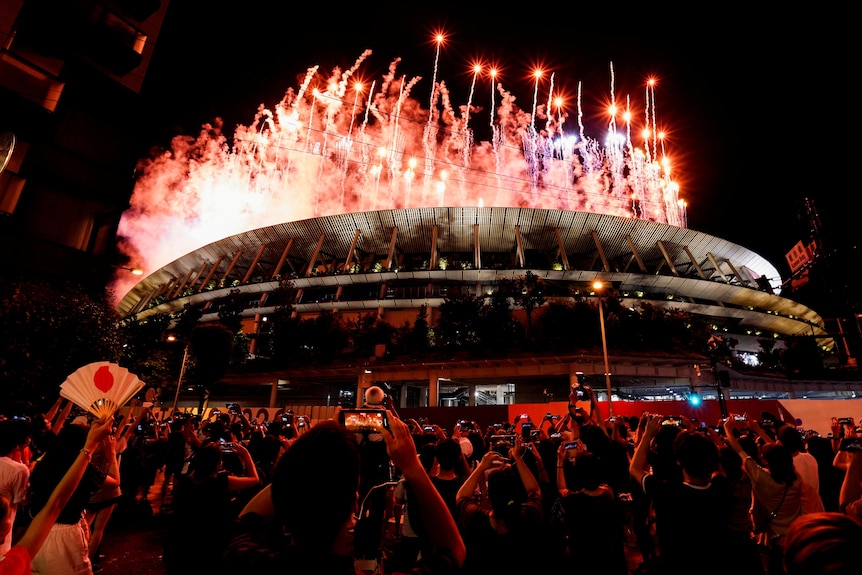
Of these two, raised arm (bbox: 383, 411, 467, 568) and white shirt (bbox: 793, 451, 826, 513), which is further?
white shirt (bbox: 793, 451, 826, 513)

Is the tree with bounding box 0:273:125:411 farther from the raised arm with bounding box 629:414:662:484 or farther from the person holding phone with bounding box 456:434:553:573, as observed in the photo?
the raised arm with bounding box 629:414:662:484

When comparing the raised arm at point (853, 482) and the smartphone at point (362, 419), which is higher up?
the smartphone at point (362, 419)

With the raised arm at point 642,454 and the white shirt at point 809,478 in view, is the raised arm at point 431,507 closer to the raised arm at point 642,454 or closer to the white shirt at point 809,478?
the raised arm at point 642,454

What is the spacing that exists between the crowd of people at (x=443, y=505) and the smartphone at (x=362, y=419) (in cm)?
2

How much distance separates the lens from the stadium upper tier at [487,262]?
46000mm

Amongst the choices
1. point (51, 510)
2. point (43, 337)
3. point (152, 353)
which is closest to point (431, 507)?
point (51, 510)

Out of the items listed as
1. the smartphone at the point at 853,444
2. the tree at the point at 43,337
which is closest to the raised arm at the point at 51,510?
the smartphone at the point at 853,444

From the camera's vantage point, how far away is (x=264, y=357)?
41.7 metres

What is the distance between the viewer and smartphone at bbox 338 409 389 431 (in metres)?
4.12

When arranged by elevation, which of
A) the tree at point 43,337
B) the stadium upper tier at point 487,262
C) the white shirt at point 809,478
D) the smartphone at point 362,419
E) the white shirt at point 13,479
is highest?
the stadium upper tier at point 487,262

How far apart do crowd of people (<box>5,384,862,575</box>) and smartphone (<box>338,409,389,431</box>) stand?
17 mm

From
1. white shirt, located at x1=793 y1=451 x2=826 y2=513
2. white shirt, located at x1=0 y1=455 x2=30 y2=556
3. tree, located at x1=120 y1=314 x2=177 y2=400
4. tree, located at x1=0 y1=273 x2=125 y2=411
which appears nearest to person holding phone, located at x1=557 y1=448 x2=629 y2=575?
white shirt, located at x1=793 y1=451 x2=826 y2=513

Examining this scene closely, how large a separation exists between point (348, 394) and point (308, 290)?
1464cm

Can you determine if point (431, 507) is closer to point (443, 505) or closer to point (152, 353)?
point (443, 505)
